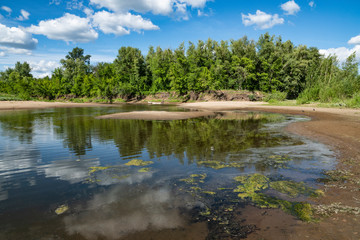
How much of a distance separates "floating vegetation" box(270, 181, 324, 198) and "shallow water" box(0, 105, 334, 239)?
0.78ft

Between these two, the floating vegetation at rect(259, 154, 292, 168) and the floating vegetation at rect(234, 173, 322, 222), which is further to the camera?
the floating vegetation at rect(259, 154, 292, 168)

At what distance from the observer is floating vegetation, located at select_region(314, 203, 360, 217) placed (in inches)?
193

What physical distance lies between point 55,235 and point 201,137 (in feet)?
37.7

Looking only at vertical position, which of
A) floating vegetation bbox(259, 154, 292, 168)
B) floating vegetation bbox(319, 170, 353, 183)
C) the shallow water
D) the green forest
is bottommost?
the shallow water

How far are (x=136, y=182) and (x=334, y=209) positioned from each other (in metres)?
5.94

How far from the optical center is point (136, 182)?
7.16 meters

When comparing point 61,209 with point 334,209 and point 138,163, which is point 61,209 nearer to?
point 138,163

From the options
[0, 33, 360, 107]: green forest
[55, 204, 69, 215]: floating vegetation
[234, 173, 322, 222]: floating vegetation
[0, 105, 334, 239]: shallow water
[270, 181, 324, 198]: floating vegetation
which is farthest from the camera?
[0, 33, 360, 107]: green forest

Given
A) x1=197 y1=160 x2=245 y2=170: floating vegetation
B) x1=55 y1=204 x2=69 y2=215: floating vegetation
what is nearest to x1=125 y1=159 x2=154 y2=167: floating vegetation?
x1=197 y1=160 x2=245 y2=170: floating vegetation

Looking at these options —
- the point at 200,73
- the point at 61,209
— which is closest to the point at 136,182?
the point at 61,209

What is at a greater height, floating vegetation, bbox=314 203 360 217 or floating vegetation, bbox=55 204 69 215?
floating vegetation, bbox=314 203 360 217

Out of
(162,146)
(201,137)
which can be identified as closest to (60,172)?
(162,146)

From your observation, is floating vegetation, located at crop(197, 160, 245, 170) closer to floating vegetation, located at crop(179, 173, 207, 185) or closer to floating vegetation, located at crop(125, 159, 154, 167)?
floating vegetation, located at crop(179, 173, 207, 185)

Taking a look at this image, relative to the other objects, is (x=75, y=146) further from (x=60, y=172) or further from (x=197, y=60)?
(x=197, y=60)
